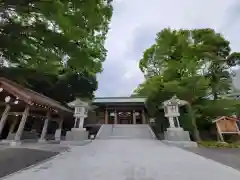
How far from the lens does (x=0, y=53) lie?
515 cm

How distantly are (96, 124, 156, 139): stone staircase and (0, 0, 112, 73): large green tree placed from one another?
9.36m

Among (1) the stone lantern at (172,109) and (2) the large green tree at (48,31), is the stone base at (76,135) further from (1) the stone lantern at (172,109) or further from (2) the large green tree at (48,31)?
(2) the large green tree at (48,31)

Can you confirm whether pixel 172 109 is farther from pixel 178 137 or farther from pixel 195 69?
pixel 195 69

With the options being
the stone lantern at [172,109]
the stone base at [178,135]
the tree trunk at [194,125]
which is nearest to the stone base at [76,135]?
the stone base at [178,135]

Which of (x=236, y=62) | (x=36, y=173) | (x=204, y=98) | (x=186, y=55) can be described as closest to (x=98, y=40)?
(x=36, y=173)

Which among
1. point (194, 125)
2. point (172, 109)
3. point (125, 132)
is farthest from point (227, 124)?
point (125, 132)

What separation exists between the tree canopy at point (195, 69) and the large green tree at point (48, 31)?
22.4 feet

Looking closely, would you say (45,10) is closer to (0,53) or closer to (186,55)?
(0,53)

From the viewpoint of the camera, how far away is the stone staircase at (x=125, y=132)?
13.7 metres

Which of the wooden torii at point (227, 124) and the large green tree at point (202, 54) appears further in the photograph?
the large green tree at point (202, 54)

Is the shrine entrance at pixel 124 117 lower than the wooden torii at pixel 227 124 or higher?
higher

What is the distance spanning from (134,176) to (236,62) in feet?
40.5

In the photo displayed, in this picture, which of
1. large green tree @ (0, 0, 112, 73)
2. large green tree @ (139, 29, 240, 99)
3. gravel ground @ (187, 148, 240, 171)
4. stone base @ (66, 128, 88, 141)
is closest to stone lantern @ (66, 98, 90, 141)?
stone base @ (66, 128, 88, 141)

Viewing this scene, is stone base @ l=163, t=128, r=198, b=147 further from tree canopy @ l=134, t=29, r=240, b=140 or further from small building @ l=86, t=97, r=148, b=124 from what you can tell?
small building @ l=86, t=97, r=148, b=124
